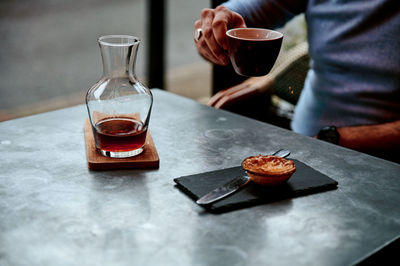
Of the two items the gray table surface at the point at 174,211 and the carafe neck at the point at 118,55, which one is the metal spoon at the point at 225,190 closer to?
the gray table surface at the point at 174,211

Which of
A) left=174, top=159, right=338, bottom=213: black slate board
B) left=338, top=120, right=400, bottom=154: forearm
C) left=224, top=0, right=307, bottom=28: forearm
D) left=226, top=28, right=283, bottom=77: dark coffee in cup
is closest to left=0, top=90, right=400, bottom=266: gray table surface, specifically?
left=174, top=159, right=338, bottom=213: black slate board

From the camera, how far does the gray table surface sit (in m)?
0.80

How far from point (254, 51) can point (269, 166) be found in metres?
0.27

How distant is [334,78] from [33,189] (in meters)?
1.14

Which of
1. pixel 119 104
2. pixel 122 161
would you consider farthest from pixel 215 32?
pixel 122 161

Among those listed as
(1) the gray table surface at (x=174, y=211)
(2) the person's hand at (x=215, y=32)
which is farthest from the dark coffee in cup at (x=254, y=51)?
(1) the gray table surface at (x=174, y=211)

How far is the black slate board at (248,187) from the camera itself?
3.10 feet

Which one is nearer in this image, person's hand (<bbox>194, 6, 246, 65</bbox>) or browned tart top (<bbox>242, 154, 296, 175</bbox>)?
browned tart top (<bbox>242, 154, 296, 175</bbox>)

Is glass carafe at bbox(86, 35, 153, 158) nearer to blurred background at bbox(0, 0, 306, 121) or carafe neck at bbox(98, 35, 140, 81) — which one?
carafe neck at bbox(98, 35, 140, 81)

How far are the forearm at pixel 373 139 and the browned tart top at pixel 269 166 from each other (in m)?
0.60

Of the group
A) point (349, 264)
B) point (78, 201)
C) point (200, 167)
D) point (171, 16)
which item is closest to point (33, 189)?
point (78, 201)

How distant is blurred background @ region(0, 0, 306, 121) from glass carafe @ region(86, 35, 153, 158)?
6.02ft

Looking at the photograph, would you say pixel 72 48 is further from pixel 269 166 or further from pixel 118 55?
pixel 269 166

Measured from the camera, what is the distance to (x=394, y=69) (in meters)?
1.65
